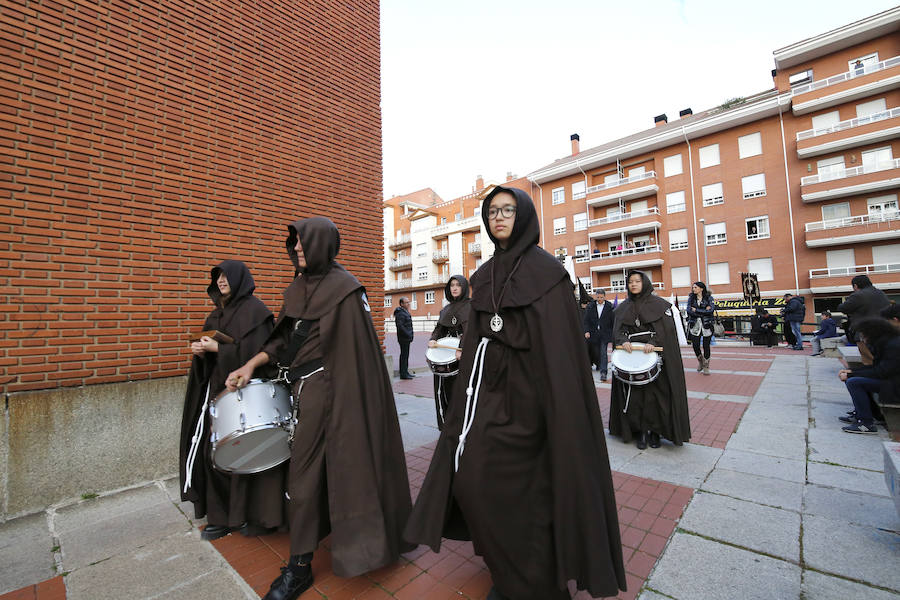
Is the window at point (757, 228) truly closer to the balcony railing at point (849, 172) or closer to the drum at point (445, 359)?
the balcony railing at point (849, 172)

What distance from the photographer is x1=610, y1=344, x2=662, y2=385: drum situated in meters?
4.44

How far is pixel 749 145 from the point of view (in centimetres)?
2859

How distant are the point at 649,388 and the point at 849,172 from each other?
32.1 meters

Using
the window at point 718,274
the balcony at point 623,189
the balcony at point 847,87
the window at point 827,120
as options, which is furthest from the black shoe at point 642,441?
the window at point 827,120

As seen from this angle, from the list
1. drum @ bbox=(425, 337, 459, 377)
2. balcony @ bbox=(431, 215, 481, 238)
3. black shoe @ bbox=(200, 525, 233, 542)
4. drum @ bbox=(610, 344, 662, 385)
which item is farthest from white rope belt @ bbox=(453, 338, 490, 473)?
balcony @ bbox=(431, 215, 481, 238)

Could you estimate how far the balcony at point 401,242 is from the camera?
173 ft

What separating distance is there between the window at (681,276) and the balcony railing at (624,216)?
4.93m

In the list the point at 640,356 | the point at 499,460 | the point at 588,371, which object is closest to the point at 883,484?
the point at 640,356

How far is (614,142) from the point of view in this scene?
38219 millimetres

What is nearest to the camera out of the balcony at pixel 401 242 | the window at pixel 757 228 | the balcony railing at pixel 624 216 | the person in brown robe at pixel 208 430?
the person in brown robe at pixel 208 430

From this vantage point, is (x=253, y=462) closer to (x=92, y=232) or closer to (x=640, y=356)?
(x=92, y=232)

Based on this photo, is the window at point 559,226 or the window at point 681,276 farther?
the window at point 559,226

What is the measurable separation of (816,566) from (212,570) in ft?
12.5

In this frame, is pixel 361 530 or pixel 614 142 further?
pixel 614 142
